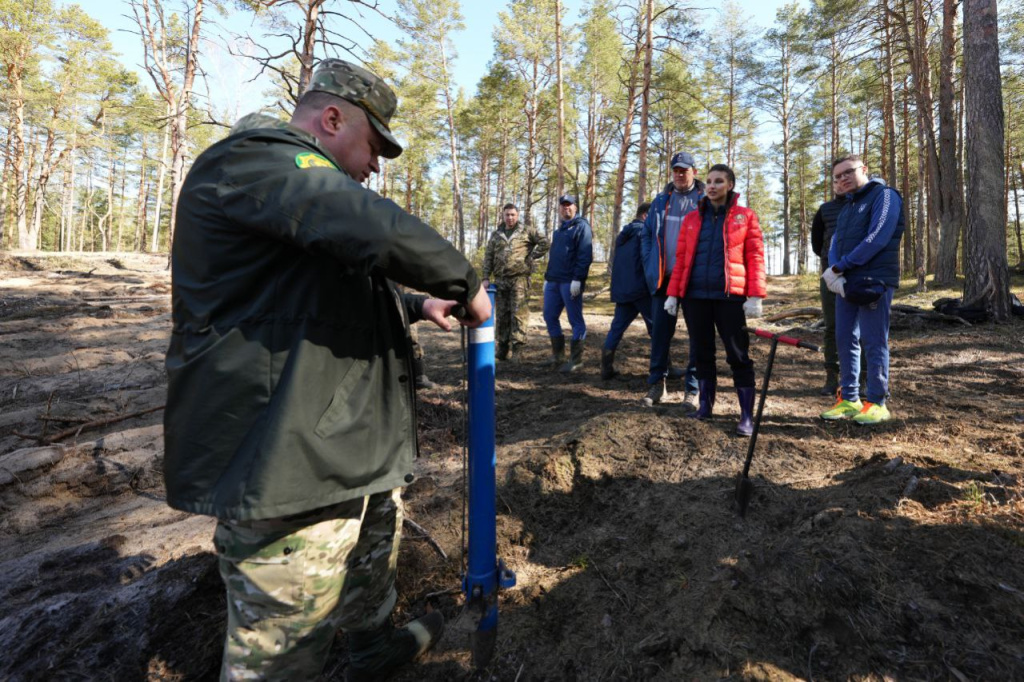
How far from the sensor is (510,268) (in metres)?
7.18

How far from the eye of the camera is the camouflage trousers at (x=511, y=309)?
7250mm

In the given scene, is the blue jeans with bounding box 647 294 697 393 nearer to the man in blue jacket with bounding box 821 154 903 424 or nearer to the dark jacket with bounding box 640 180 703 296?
the dark jacket with bounding box 640 180 703 296

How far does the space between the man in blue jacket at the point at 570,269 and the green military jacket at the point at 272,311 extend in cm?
526

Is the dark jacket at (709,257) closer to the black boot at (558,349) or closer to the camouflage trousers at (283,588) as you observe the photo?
the black boot at (558,349)

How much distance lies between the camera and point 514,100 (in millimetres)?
21453

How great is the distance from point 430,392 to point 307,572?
4504 millimetres

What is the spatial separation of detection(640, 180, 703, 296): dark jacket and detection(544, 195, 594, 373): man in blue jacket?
1.42 metres

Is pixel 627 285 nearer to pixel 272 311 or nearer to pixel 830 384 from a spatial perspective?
pixel 830 384

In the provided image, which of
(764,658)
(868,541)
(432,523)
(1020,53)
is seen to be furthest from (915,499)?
(1020,53)

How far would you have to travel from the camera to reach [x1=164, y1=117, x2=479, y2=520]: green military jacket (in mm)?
1218

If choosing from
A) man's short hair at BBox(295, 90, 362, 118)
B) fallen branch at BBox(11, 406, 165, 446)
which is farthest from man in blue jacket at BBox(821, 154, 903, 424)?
fallen branch at BBox(11, 406, 165, 446)

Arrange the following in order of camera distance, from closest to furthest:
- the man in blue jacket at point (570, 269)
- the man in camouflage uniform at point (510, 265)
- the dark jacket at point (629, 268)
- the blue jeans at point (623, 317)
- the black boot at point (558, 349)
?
the dark jacket at point (629, 268), the blue jeans at point (623, 317), the man in blue jacket at point (570, 269), the black boot at point (558, 349), the man in camouflage uniform at point (510, 265)

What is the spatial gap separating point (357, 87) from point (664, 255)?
3906 millimetres

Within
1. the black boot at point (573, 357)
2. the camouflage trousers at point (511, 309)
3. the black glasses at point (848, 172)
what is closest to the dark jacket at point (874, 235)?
the black glasses at point (848, 172)
